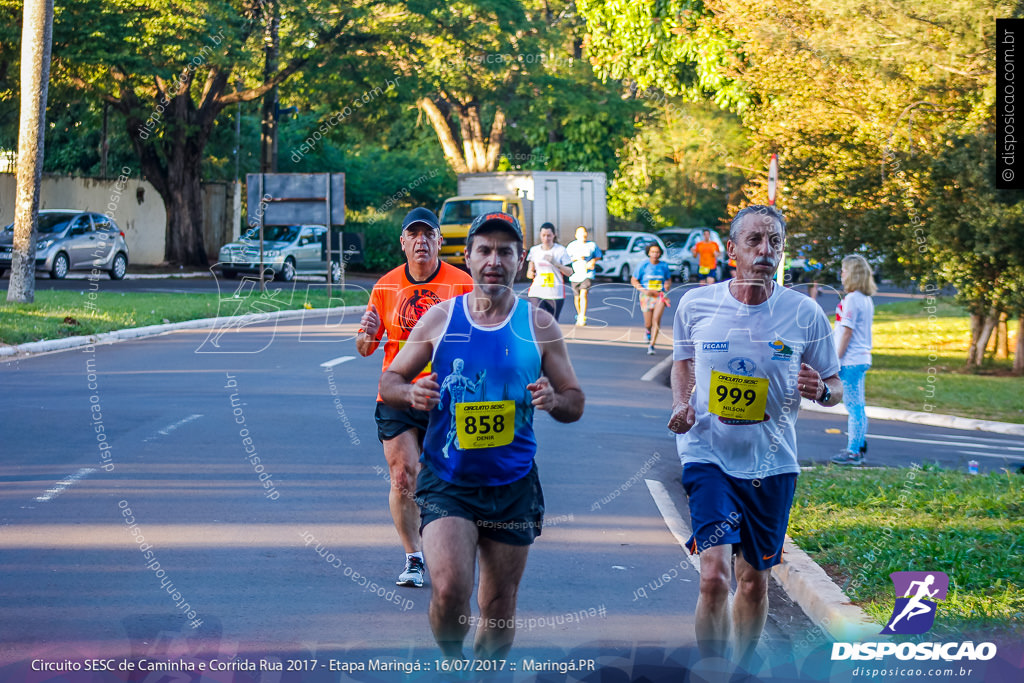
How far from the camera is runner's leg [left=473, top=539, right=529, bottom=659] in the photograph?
15.9 ft

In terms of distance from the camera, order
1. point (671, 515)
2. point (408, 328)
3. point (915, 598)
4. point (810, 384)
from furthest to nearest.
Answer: point (671, 515)
point (408, 328)
point (915, 598)
point (810, 384)

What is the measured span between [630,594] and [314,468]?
12.7ft

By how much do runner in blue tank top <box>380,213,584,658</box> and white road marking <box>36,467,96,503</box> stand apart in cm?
447

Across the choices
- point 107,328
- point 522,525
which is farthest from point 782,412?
point 107,328

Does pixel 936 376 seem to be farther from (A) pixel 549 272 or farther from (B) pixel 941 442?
(B) pixel 941 442

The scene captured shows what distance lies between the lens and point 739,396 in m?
5.28

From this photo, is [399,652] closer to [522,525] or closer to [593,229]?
[522,525]

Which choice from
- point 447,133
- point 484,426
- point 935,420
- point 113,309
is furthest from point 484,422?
point 447,133

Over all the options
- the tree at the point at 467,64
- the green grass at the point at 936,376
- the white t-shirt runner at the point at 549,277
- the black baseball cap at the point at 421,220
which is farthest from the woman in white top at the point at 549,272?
the tree at the point at 467,64

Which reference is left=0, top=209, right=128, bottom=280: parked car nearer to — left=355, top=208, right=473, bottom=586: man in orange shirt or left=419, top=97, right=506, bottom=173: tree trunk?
left=419, top=97, right=506, bottom=173: tree trunk

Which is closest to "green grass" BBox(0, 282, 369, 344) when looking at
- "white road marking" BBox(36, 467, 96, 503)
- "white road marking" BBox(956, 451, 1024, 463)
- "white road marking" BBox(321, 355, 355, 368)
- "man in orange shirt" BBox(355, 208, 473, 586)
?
"white road marking" BBox(321, 355, 355, 368)

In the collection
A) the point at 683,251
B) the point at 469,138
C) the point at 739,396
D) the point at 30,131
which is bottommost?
the point at 739,396

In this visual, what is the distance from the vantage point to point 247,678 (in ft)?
17.0

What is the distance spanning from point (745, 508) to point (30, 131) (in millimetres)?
19711
